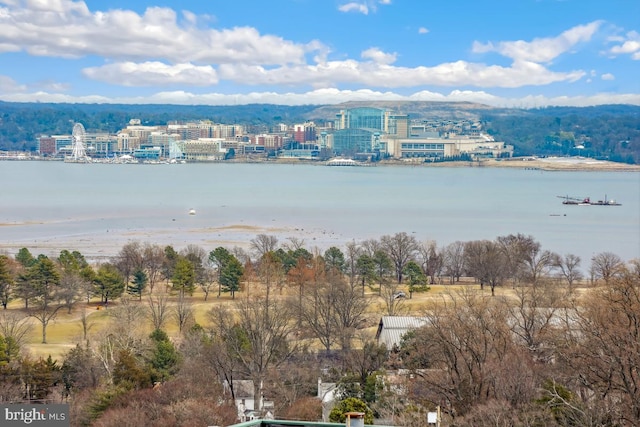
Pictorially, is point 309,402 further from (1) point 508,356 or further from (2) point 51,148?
(2) point 51,148

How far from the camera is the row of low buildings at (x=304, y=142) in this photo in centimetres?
10894

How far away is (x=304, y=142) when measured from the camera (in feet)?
396

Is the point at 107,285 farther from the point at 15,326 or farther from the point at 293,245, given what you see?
the point at 293,245

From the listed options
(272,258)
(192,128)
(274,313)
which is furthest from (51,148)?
(274,313)

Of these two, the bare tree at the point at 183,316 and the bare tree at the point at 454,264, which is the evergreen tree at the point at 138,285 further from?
the bare tree at the point at 454,264

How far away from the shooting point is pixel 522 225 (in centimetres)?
3619

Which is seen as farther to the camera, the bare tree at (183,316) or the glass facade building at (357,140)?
the glass facade building at (357,140)

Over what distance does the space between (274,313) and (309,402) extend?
8.96ft

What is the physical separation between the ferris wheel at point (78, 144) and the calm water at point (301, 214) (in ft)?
159

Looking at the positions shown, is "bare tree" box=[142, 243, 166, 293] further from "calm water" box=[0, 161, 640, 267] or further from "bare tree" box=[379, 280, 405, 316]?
"bare tree" box=[379, 280, 405, 316]

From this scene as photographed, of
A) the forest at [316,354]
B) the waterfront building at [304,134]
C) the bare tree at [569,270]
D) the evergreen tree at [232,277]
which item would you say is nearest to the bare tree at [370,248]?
the forest at [316,354]

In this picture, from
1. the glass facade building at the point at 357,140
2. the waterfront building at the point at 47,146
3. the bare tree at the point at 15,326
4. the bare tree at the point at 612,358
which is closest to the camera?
the bare tree at the point at 612,358

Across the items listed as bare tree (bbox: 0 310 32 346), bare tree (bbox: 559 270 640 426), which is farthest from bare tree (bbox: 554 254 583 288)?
bare tree (bbox: 559 270 640 426)
